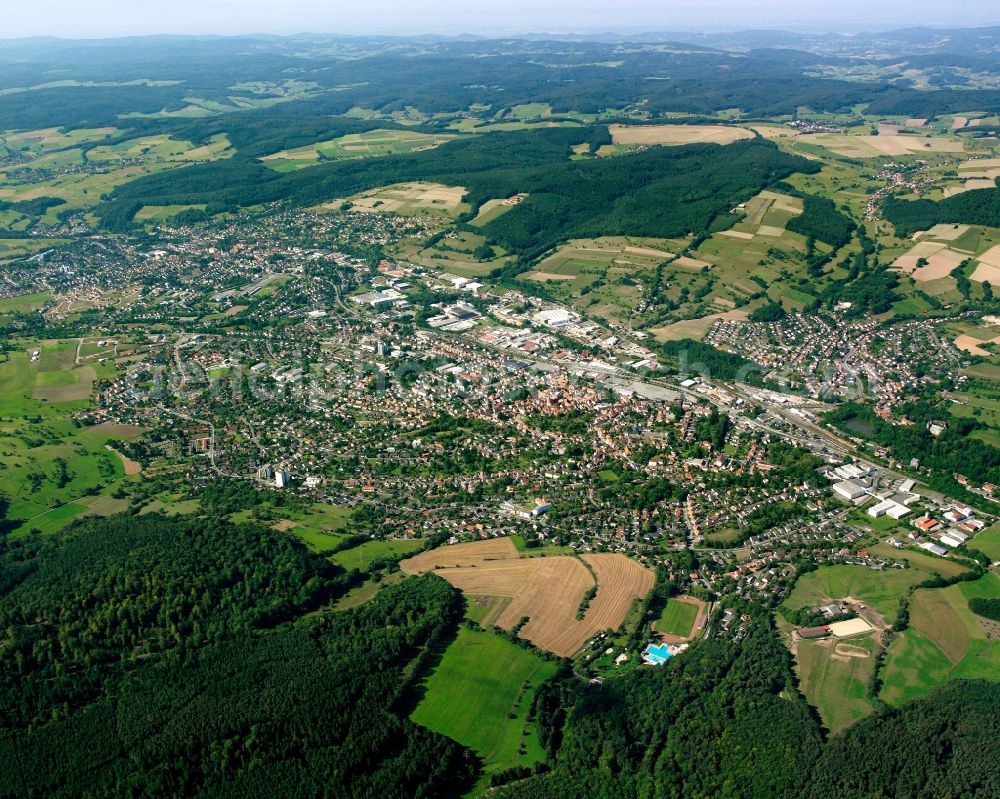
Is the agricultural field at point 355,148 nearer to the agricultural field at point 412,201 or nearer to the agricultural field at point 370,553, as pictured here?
the agricultural field at point 412,201

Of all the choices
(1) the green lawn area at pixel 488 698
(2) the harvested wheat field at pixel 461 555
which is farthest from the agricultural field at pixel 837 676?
(2) the harvested wheat field at pixel 461 555

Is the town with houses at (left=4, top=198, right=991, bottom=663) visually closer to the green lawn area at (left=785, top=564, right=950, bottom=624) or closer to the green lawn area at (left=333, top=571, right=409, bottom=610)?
the green lawn area at (left=785, top=564, right=950, bottom=624)

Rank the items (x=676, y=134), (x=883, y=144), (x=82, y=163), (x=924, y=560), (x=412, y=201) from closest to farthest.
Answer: (x=924, y=560), (x=412, y=201), (x=883, y=144), (x=676, y=134), (x=82, y=163)

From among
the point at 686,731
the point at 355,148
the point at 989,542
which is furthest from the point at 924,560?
the point at 355,148

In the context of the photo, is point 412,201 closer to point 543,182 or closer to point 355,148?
point 543,182

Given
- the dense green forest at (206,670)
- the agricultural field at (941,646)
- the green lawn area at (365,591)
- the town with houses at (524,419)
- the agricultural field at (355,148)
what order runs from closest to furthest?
the dense green forest at (206,670)
the agricultural field at (941,646)
the green lawn area at (365,591)
the town with houses at (524,419)
the agricultural field at (355,148)

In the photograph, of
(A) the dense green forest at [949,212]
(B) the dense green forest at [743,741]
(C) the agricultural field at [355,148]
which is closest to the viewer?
(B) the dense green forest at [743,741]
